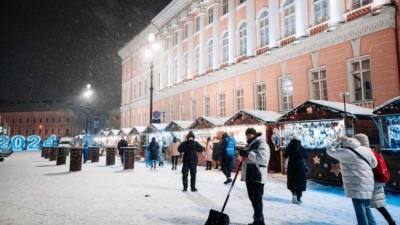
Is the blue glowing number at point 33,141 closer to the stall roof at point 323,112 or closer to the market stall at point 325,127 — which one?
the market stall at point 325,127

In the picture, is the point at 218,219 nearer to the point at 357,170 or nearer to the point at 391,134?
the point at 357,170

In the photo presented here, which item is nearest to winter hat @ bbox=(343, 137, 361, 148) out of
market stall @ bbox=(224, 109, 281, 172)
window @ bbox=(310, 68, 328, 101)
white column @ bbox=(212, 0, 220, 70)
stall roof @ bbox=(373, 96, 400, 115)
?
stall roof @ bbox=(373, 96, 400, 115)

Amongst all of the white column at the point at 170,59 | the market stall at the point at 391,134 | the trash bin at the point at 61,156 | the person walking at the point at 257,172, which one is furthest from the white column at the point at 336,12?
the white column at the point at 170,59

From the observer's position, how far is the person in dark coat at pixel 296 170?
7484 mm

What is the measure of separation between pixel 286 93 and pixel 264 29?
502cm

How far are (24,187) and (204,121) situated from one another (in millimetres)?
11024

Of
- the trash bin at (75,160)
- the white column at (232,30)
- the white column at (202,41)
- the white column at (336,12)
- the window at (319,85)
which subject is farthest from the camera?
the white column at (202,41)

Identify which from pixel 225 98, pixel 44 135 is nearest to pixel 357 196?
pixel 225 98

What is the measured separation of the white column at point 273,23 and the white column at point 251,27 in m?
1.75

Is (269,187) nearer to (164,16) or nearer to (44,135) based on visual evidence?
(164,16)

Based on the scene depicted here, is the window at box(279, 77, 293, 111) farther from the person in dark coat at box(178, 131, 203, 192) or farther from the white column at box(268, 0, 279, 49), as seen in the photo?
the person in dark coat at box(178, 131, 203, 192)

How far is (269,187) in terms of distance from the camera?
9945 millimetres

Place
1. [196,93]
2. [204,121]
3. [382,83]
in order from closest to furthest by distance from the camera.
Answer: [382,83] → [204,121] → [196,93]

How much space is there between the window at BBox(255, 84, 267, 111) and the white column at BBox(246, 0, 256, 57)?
2.36 m
